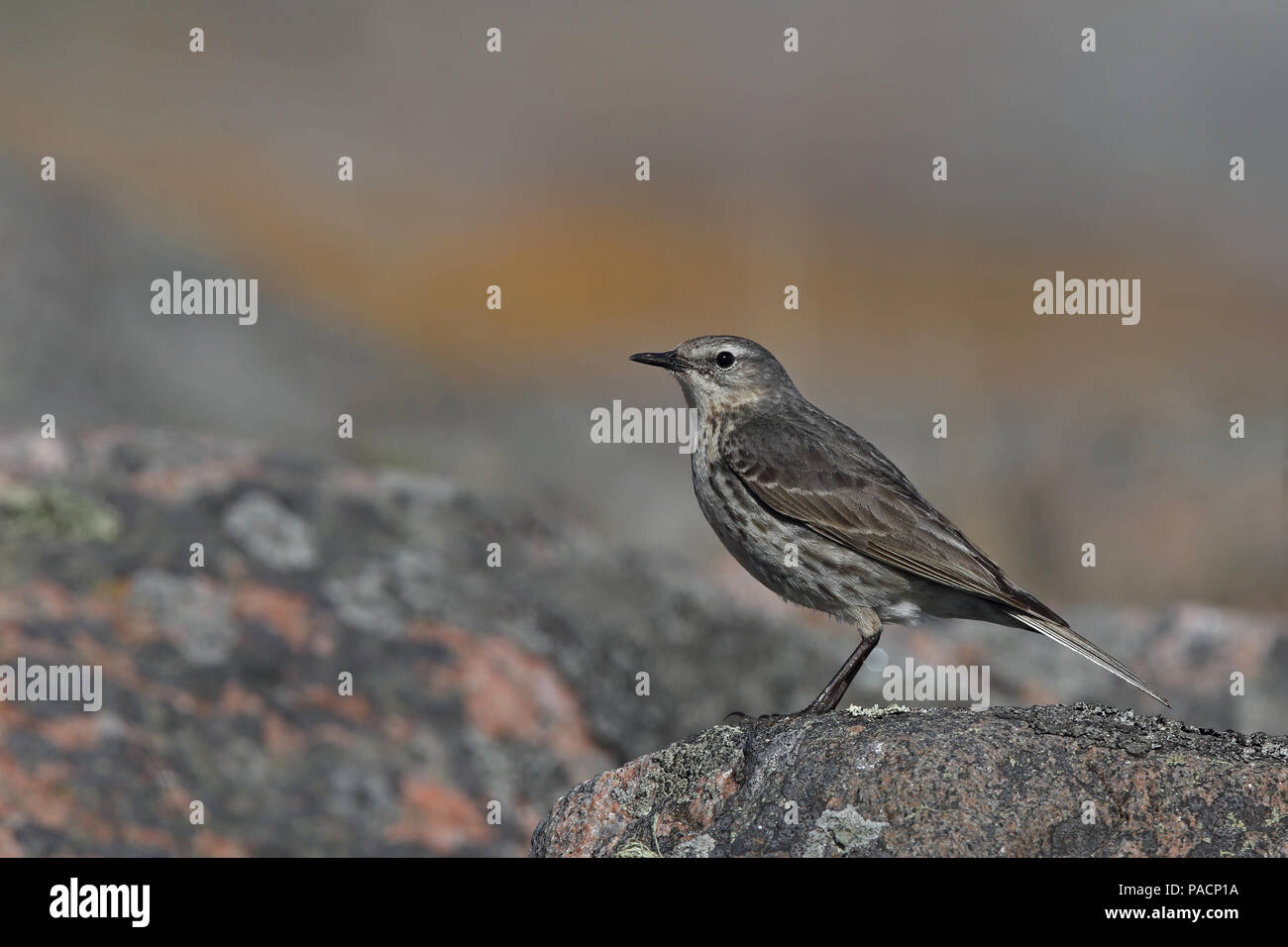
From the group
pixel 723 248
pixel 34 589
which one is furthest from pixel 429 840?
pixel 723 248

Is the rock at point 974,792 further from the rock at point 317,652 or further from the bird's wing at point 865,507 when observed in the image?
the rock at point 317,652

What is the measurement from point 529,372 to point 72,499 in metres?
12.8

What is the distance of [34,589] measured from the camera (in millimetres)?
8227

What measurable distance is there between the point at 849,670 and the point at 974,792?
2.44 meters

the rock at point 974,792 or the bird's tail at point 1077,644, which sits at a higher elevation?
the bird's tail at point 1077,644

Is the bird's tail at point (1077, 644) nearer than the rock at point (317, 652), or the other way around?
the bird's tail at point (1077, 644)

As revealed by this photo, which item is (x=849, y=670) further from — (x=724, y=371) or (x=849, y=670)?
(x=724, y=371)

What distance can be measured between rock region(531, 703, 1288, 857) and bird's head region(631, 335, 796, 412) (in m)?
3.56

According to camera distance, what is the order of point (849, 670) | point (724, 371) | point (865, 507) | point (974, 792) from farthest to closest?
point (724, 371), point (865, 507), point (849, 670), point (974, 792)

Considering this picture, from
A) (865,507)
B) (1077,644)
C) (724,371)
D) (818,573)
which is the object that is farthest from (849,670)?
(724,371)

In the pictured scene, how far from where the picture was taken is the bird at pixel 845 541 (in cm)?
755

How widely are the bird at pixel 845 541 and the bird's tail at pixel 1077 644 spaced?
1 cm

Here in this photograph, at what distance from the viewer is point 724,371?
9.05 meters

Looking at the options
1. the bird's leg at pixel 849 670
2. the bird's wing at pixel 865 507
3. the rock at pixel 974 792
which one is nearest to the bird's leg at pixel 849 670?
the bird's leg at pixel 849 670
